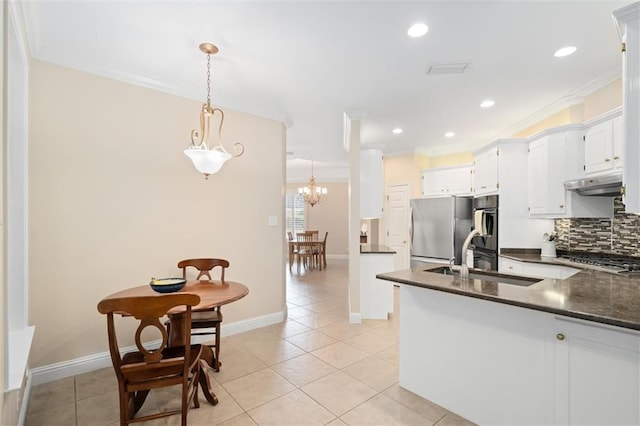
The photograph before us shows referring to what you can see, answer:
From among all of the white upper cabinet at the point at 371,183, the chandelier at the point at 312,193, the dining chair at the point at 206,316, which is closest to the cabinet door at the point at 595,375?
the dining chair at the point at 206,316

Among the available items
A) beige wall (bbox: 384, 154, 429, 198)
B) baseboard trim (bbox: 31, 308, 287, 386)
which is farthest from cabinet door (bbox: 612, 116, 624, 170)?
baseboard trim (bbox: 31, 308, 287, 386)

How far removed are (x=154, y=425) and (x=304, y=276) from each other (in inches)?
197

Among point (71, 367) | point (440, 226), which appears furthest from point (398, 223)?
point (71, 367)

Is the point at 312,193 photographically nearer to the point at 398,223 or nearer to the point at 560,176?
the point at 398,223

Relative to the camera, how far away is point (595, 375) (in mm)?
1450

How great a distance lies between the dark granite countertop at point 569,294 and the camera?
1355 millimetres

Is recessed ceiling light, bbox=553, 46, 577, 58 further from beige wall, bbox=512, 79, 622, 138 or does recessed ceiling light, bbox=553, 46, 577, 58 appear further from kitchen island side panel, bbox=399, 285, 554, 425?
kitchen island side panel, bbox=399, 285, 554, 425

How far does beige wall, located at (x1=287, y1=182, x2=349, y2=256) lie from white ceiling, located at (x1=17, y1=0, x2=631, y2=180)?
19.1 ft

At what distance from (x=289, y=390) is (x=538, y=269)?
294cm

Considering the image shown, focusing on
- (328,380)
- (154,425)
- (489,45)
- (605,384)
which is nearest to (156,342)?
(154,425)

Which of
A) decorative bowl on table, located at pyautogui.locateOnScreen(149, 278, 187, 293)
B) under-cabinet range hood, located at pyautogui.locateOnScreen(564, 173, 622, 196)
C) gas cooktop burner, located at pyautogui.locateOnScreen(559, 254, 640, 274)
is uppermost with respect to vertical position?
under-cabinet range hood, located at pyautogui.locateOnScreen(564, 173, 622, 196)

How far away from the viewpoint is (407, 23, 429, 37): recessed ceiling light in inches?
83.0

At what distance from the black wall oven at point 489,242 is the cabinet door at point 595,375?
261 centimetres

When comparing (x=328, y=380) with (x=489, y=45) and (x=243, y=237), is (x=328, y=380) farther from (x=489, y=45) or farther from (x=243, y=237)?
(x=489, y=45)
